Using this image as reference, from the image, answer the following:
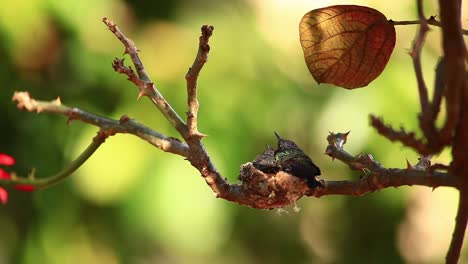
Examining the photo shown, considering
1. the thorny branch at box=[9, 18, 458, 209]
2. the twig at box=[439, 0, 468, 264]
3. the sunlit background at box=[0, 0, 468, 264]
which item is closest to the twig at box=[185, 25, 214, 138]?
the thorny branch at box=[9, 18, 458, 209]

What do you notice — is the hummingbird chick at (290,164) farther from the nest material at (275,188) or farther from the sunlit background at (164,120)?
the sunlit background at (164,120)

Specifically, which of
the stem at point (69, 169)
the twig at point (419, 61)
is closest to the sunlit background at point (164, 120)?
the stem at point (69, 169)

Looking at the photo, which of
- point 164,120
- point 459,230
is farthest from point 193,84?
point 164,120

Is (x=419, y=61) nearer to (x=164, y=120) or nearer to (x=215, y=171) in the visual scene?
(x=215, y=171)

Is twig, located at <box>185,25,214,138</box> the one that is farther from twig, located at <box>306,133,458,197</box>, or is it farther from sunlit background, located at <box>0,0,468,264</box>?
sunlit background, located at <box>0,0,468,264</box>

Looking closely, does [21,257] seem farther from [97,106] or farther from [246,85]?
[246,85]

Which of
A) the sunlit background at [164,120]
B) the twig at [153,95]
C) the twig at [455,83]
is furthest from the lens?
the sunlit background at [164,120]
